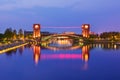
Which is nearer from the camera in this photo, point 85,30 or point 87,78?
point 87,78

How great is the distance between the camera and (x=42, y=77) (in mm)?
10141

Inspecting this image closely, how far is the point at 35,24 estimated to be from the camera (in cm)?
6569

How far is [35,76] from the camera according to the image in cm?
1034

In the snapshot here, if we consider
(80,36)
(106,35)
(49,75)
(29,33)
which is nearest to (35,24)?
(80,36)

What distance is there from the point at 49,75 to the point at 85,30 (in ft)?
172

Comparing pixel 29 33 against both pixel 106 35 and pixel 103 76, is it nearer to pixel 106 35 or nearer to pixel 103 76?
pixel 106 35

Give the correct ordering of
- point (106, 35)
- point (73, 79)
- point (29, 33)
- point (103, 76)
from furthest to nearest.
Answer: point (29, 33) → point (106, 35) → point (103, 76) → point (73, 79)

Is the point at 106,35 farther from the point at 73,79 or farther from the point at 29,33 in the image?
the point at 73,79

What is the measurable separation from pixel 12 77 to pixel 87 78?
7.95 feet

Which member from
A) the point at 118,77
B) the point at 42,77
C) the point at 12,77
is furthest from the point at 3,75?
the point at 118,77

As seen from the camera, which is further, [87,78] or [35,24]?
[35,24]

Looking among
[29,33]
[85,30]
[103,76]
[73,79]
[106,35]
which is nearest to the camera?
[73,79]

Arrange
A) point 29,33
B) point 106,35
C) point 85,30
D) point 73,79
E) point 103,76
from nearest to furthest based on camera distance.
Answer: point 73,79 < point 103,76 < point 85,30 < point 106,35 < point 29,33

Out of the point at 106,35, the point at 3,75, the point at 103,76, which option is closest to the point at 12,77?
the point at 3,75
